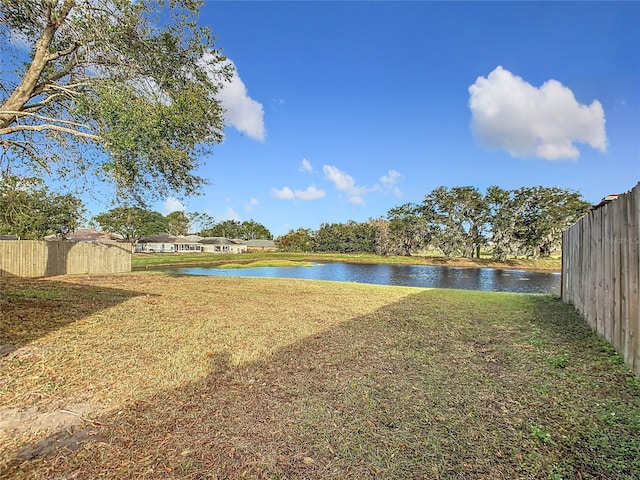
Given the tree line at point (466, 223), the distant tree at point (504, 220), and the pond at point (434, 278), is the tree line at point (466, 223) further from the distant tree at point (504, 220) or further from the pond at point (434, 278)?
the pond at point (434, 278)

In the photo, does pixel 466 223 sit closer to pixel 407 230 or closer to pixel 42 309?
pixel 407 230

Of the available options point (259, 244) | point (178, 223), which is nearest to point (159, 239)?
point (178, 223)

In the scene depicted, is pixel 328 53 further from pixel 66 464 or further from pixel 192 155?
pixel 66 464

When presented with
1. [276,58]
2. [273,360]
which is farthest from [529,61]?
[273,360]

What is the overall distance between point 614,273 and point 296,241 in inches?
2147

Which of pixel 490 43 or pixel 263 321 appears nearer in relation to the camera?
pixel 263 321

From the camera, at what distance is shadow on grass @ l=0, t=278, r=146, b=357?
382cm

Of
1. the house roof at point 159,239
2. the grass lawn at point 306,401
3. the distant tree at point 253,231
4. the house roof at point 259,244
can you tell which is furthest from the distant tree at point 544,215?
the distant tree at point 253,231

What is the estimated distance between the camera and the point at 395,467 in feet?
5.75

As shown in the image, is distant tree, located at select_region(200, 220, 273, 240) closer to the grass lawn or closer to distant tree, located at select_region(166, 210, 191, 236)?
distant tree, located at select_region(166, 210, 191, 236)

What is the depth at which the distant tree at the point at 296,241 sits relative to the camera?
186 feet

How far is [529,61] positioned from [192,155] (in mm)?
10841

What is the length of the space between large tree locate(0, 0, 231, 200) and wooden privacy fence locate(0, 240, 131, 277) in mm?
6105

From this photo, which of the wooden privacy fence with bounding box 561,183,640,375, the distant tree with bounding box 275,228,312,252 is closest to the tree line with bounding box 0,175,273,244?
the wooden privacy fence with bounding box 561,183,640,375
